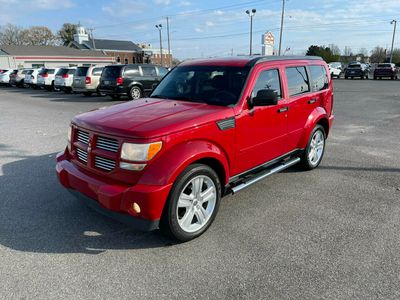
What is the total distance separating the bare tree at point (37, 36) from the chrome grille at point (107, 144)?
9181cm

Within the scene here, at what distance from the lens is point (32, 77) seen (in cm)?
2566

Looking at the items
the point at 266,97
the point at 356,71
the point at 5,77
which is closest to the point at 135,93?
→ the point at 266,97

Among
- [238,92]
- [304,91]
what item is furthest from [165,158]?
[304,91]

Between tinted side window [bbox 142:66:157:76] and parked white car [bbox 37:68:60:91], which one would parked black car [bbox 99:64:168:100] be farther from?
parked white car [bbox 37:68:60:91]

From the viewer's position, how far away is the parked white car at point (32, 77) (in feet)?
83.6

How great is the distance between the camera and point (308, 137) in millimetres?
5148

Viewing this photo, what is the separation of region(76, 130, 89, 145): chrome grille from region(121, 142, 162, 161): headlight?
0.65 m

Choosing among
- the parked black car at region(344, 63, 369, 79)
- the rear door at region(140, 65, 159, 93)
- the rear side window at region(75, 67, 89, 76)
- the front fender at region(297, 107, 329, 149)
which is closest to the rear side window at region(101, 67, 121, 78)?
the rear door at region(140, 65, 159, 93)

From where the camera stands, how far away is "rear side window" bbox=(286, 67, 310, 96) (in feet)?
15.3

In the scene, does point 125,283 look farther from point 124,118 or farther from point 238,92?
point 238,92

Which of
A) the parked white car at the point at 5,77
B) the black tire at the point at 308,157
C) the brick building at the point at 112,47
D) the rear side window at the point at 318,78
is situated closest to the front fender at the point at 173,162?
the black tire at the point at 308,157

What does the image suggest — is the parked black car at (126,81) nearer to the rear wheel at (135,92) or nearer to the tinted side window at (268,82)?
the rear wheel at (135,92)

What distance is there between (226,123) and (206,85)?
2.84ft

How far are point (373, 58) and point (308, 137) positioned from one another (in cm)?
9641
